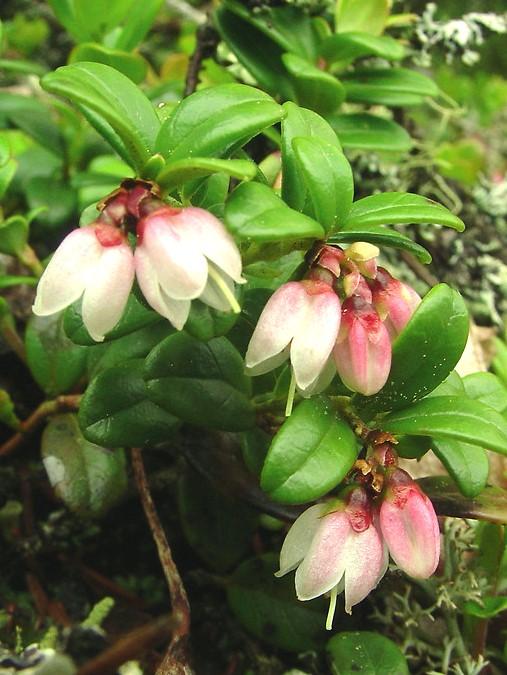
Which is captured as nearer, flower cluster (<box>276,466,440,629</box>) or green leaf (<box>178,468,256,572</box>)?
flower cluster (<box>276,466,440,629</box>)

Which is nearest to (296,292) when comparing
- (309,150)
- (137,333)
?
(309,150)

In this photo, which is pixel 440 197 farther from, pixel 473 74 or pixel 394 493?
pixel 394 493

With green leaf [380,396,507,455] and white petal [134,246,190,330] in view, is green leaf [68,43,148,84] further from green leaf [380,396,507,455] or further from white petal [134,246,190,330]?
green leaf [380,396,507,455]

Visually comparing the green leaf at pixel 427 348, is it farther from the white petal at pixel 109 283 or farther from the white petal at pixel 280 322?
the white petal at pixel 109 283

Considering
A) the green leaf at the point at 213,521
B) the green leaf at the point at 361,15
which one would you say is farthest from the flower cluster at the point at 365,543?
the green leaf at the point at 361,15

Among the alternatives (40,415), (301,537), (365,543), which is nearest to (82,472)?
(40,415)

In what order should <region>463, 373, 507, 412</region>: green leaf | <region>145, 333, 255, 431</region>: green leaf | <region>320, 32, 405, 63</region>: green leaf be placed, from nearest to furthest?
<region>145, 333, 255, 431</region>: green leaf < <region>463, 373, 507, 412</region>: green leaf < <region>320, 32, 405, 63</region>: green leaf

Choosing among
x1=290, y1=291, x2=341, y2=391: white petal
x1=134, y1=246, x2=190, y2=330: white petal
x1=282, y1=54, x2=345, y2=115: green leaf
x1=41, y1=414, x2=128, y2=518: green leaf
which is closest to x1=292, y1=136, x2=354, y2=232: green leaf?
x1=290, y1=291, x2=341, y2=391: white petal
